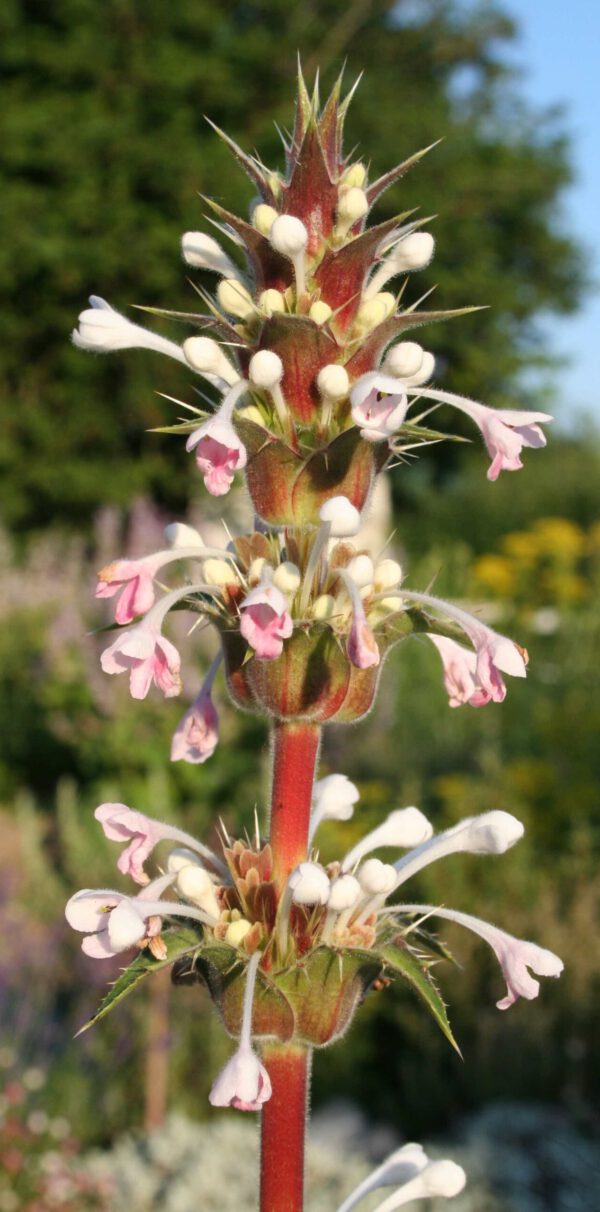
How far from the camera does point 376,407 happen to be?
3.88 ft

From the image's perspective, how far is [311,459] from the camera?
1.26 metres

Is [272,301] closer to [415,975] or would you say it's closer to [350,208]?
[350,208]

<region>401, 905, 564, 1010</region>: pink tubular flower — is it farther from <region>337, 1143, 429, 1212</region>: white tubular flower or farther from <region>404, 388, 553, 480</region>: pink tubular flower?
<region>404, 388, 553, 480</region>: pink tubular flower

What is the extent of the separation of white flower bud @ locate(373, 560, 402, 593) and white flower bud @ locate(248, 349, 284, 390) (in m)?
0.27

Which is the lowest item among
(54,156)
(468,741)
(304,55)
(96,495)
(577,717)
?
(96,495)

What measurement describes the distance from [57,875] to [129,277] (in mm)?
9269

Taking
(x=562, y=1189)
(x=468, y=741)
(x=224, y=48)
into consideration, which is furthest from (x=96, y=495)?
(x=562, y=1189)

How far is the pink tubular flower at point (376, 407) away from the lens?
116 cm

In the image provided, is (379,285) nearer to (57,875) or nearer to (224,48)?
(57,875)

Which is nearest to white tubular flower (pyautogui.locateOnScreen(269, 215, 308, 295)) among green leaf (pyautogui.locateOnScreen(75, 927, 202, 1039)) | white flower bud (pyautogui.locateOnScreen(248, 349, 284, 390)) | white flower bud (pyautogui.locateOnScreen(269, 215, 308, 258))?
white flower bud (pyautogui.locateOnScreen(269, 215, 308, 258))

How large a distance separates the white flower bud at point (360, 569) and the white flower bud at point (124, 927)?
41cm

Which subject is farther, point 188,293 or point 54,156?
point 188,293

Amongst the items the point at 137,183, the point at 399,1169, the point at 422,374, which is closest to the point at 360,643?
the point at 422,374

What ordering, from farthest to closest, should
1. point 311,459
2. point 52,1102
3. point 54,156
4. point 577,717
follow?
1. point 54,156
2. point 577,717
3. point 52,1102
4. point 311,459
